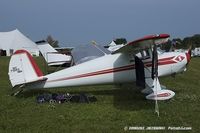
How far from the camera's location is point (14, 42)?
69.2 metres

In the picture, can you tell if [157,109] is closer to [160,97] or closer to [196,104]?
[160,97]

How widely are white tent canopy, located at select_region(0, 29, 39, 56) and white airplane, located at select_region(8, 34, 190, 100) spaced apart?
60257mm

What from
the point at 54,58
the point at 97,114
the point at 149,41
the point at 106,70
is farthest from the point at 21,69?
the point at 54,58

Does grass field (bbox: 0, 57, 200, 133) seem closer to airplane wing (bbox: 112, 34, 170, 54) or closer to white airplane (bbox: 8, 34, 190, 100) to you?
white airplane (bbox: 8, 34, 190, 100)

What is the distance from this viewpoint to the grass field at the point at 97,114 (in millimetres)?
6719

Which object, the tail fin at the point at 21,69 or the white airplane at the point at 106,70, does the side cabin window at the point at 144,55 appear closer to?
the white airplane at the point at 106,70

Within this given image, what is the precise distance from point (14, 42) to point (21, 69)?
202ft

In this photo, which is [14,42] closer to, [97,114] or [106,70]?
[106,70]

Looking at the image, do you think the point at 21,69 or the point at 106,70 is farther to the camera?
the point at 106,70

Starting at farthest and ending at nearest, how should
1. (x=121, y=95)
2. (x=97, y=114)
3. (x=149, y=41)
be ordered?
(x=121, y=95) → (x=149, y=41) → (x=97, y=114)

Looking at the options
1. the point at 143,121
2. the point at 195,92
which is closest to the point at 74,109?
the point at 143,121

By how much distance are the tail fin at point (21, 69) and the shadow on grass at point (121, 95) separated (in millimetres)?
684

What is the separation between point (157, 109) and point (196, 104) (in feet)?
5.48

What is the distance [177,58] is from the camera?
1059 cm
